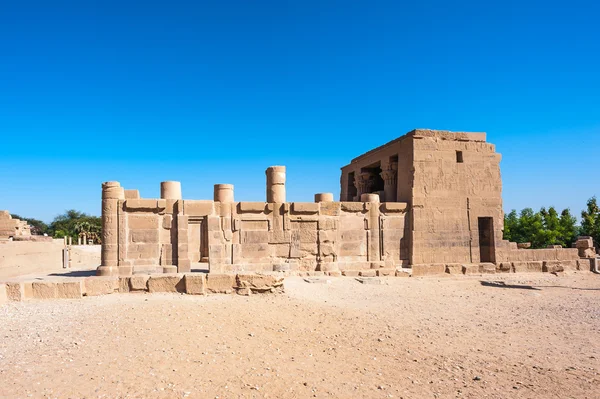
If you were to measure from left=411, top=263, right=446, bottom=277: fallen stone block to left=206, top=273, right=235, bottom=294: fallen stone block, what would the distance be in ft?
21.6

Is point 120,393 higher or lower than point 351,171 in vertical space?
lower

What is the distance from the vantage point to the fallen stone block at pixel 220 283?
8.28 m

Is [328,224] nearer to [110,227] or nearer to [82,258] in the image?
[110,227]

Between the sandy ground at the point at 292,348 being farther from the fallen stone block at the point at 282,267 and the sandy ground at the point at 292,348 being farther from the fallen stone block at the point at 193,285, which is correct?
the fallen stone block at the point at 282,267

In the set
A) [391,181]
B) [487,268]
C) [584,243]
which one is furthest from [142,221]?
[584,243]

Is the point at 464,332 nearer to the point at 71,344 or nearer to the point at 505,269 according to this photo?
the point at 71,344

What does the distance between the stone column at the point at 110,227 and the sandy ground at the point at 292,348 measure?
10.9 ft

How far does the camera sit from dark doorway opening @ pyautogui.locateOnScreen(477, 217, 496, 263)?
13664mm

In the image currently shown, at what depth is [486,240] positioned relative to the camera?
45.6ft

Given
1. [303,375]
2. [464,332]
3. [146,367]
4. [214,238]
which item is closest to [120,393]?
[146,367]

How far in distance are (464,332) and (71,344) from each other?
5.99 m

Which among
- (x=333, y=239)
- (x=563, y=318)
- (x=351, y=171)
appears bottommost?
(x=563, y=318)

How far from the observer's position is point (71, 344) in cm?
531

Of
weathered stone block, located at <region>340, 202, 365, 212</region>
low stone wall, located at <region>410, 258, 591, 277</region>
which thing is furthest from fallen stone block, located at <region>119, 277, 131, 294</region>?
low stone wall, located at <region>410, 258, 591, 277</region>
